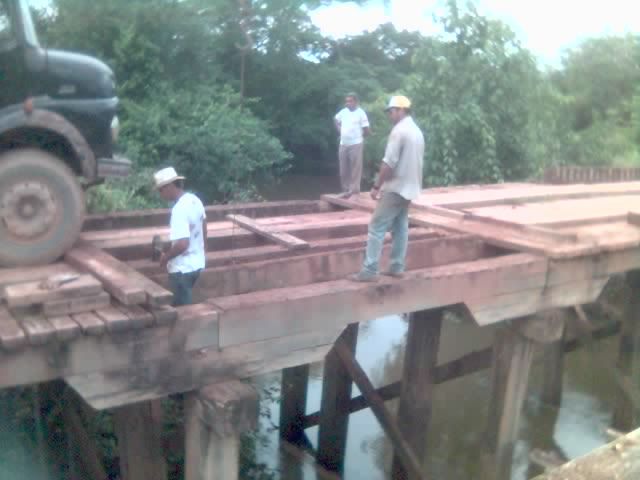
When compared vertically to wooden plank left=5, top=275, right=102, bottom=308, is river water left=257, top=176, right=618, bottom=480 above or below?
below

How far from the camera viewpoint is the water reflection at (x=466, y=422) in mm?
8844

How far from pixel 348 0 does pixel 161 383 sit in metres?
17.2

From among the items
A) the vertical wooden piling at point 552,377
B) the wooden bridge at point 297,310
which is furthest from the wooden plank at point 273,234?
the vertical wooden piling at point 552,377

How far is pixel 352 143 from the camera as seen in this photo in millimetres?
8844

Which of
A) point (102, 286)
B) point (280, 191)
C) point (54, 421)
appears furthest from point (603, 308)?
point (280, 191)

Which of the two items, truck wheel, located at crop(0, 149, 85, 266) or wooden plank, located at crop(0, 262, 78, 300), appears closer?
wooden plank, located at crop(0, 262, 78, 300)

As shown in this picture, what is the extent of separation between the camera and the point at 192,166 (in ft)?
49.0

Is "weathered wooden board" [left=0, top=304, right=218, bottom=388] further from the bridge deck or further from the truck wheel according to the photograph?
the truck wheel

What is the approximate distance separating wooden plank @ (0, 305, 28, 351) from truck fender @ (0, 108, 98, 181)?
4.68 ft

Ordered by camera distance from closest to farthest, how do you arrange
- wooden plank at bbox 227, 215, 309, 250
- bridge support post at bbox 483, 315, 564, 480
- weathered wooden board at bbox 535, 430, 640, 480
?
weathered wooden board at bbox 535, 430, 640, 480, wooden plank at bbox 227, 215, 309, 250, bridge support post at bbox 483, 315, 564, 480

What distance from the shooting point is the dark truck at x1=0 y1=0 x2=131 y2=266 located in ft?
16.4

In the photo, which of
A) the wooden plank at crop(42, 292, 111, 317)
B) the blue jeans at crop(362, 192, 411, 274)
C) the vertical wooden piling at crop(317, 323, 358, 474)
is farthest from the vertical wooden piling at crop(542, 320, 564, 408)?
the wooden plank at crop(42, 292, 111, 317)

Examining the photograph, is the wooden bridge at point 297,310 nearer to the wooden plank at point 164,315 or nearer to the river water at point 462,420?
the wooden plank at point 164,315

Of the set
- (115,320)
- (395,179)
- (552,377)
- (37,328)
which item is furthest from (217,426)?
(552,377)
